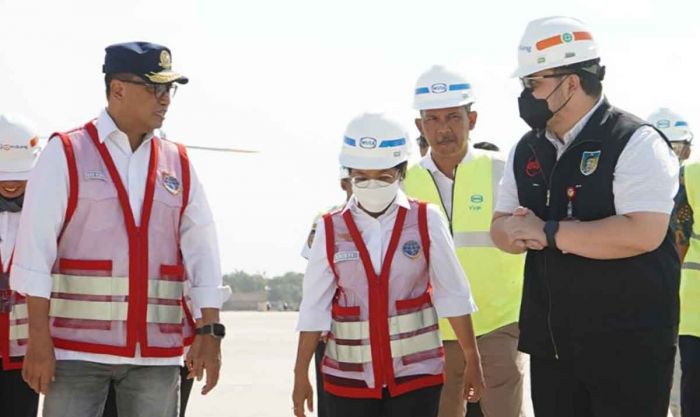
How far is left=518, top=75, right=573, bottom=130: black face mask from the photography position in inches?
242

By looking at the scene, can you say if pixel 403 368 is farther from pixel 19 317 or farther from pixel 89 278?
pixel 19 317

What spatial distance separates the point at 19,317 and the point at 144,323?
140 centimetres

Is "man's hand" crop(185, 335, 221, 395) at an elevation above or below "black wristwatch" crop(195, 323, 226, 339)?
below

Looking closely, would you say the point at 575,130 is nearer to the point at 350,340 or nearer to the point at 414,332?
the point at 414,332

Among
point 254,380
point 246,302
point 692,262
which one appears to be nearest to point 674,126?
point 692,262

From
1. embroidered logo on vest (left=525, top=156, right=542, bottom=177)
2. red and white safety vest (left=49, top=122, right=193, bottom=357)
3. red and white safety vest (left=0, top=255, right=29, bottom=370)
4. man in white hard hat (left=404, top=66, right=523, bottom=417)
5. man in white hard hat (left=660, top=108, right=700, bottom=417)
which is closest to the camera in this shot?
red and white safety vest (left=49, top=122, right=193, bottom=357)

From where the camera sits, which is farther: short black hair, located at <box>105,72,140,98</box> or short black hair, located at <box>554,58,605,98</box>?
short black hair, located at <box>105,72,140,98</box>

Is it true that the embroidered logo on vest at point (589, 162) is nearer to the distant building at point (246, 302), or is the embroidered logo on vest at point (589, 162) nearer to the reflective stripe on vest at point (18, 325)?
the reflective stripe on vest at point (18, 325)

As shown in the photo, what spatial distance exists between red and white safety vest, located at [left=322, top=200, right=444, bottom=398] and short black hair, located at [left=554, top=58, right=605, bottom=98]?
1.10 metres

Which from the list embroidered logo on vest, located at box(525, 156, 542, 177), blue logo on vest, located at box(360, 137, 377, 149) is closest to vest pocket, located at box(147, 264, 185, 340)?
blue logo on vest, located at box(360, 137, 377, 149)

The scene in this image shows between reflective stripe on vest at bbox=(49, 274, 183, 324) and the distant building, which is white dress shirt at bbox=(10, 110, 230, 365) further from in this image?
the distant building

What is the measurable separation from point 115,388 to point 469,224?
2628 millimetres

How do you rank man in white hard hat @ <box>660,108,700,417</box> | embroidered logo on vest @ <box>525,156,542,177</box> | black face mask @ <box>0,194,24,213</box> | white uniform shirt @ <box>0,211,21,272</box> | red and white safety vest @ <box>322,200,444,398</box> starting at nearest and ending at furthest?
1. embroidered logo on vest @ <box>525,156,542,177</box>
2. red and white safety vest @ <box>322,200,444,398</box>
3. white uniform shirt @ <box>0,211,21,272</box>
4. black face mask @ <box>0,194,24,213</box>
5. man in white hard hat @ <box>660,108,700,417</box>

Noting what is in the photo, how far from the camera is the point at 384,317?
265 inches
